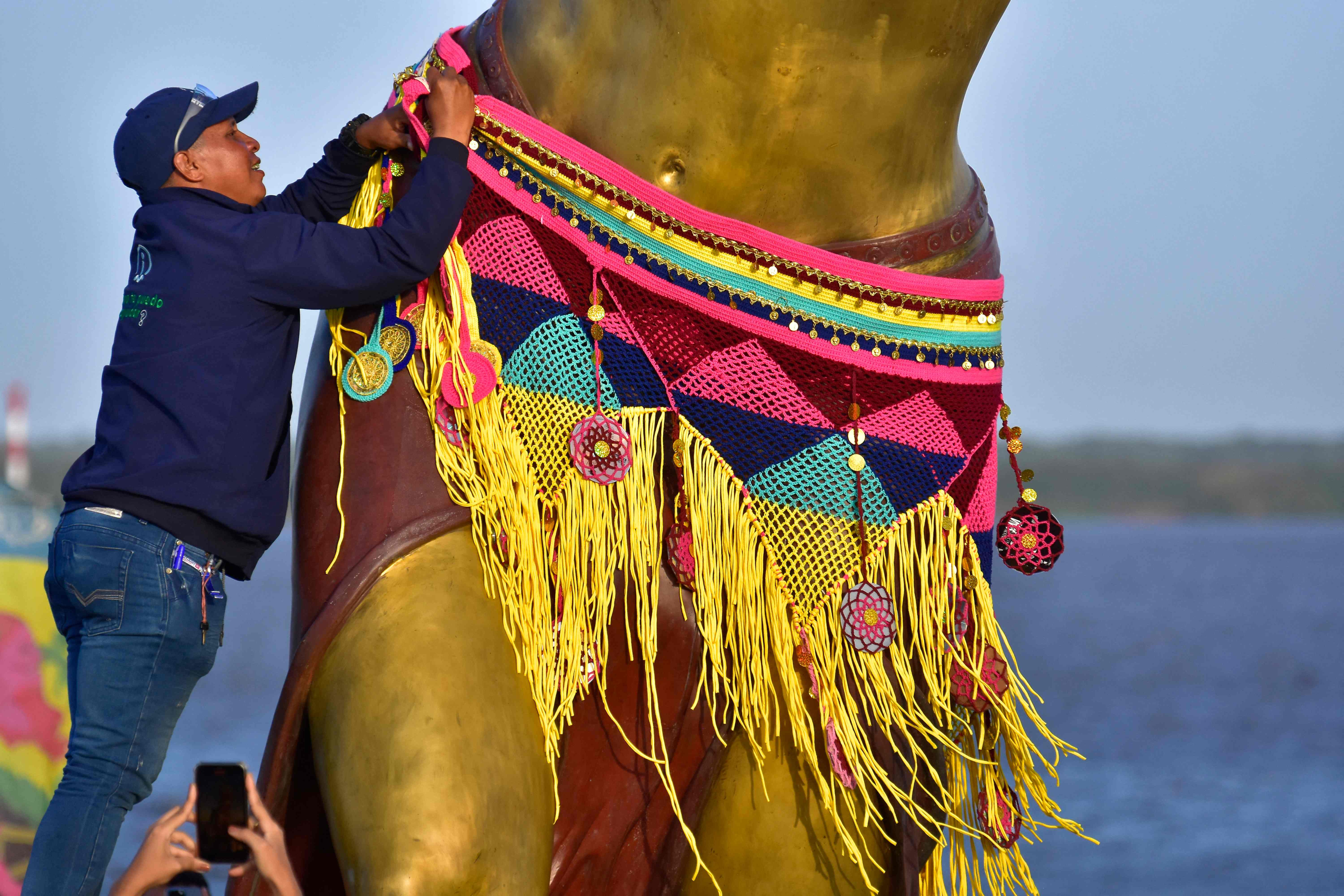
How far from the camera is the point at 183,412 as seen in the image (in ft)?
6.36

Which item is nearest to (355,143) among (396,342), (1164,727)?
(396,342)

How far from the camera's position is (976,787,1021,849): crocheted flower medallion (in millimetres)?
2254

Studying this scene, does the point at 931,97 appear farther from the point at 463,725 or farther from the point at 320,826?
the point at 320,826

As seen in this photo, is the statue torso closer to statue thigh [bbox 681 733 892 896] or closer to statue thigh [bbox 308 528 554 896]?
statue thigh [bbox 308 528 554 896]

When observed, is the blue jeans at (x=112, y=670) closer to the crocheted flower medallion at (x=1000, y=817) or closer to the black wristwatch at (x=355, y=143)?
the black wristwatch at (x=355, y=143)

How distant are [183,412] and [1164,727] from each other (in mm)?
14005

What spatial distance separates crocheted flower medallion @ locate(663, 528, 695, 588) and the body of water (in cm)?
489

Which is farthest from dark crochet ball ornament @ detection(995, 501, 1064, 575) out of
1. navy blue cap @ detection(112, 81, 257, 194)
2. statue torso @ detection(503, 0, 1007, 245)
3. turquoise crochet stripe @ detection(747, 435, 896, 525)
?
navy blue cap @ detection(112, 81, 257, 194)

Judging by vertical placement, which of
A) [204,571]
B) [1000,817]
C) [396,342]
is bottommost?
[1000,817]

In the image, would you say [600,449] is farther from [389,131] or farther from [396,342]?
[389,131]

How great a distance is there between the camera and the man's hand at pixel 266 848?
1528 millimetres

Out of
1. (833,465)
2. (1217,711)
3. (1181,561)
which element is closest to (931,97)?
(833,465)

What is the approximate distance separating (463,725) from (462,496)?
31 cm

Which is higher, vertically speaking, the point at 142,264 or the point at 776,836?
the point at 142,264
